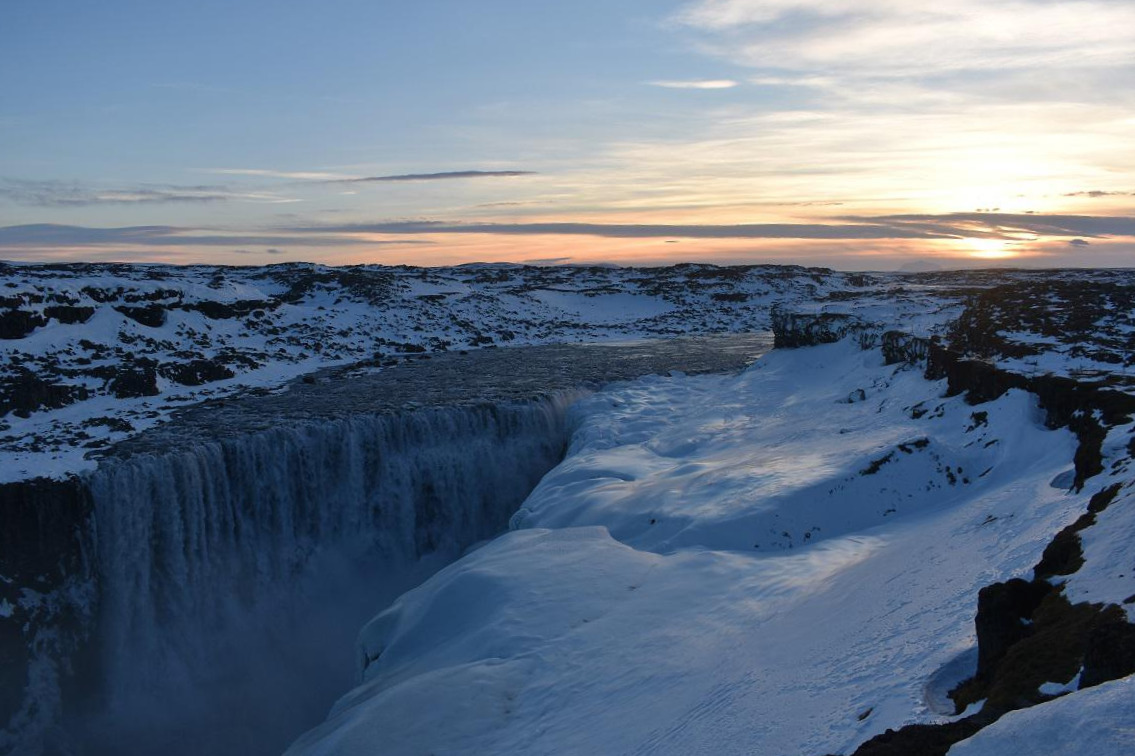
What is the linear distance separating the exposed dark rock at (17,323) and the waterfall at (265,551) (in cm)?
1082

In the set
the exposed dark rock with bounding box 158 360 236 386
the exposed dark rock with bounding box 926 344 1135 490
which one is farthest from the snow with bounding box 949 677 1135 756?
the exposed dark rock with bounding box 158 360 236 386

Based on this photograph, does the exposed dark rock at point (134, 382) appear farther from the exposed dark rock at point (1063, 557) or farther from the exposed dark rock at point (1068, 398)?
the exposed dark rock at point (1063, 557)

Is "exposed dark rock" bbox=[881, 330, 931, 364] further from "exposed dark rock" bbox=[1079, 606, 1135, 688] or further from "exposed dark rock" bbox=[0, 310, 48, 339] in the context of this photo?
"exposed dark rock" bbox=[0, 310, 48, 339]

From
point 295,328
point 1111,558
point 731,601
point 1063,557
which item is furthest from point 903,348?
point 295,328

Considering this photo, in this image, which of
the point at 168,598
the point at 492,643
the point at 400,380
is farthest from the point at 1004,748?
the point at 400,380

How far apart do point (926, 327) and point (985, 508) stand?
15.3 metres

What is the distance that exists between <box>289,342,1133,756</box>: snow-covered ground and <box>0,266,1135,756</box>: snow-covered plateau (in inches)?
2.1

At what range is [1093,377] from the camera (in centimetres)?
1377

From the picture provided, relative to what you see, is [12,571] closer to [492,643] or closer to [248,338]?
[492,643]

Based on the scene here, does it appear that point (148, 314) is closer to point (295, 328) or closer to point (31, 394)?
point (295, 328)

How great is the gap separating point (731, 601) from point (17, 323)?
2600 centimetres

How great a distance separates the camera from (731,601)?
10.9m

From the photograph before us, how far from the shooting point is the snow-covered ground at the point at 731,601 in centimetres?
752

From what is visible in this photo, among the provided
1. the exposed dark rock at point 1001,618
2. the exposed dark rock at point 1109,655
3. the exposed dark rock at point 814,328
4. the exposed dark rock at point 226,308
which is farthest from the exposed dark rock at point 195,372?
the exposed dark rock at point 1109,655
